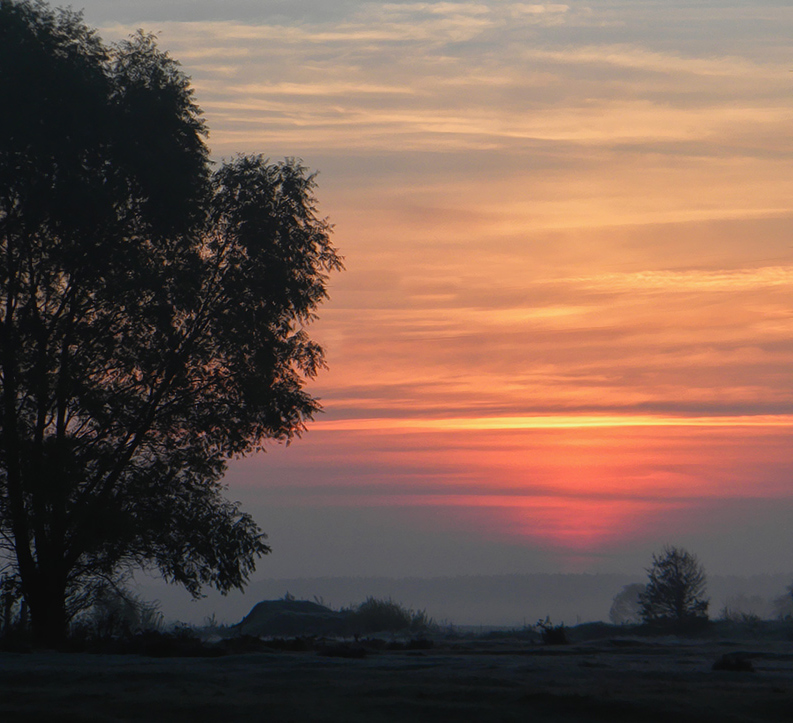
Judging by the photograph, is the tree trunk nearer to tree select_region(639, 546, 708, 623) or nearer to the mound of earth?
the mound of earth

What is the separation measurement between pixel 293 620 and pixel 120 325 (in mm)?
16644

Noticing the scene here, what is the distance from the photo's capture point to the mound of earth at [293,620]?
36.0m

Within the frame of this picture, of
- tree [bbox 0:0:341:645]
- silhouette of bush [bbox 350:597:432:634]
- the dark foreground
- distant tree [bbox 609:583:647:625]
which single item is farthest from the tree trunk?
distant tree [bbox 609:583:647:625]


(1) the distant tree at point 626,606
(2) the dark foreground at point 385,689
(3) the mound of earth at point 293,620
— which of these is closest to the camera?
(2) the dark foreground at point 385,689

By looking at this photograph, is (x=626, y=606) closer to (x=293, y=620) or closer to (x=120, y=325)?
(x=293, y=620)

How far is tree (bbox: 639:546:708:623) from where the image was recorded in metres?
38.1

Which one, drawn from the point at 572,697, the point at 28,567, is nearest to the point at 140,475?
the point at 28,567

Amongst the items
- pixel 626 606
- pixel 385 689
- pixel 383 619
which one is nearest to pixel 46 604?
pixel 385 689

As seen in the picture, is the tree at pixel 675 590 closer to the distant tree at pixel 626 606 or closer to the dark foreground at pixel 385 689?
the dark foreground at pixel 385 689

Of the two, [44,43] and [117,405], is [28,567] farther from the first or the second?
[44,43]

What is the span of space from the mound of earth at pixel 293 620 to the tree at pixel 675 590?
487 inches

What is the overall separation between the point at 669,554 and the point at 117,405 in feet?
79.6

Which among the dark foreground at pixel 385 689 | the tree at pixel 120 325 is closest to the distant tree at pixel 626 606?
the tree at pixel 120 325

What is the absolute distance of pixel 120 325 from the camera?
81.3 ft
